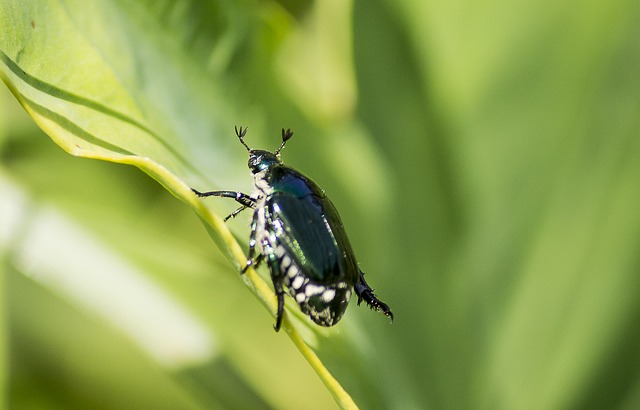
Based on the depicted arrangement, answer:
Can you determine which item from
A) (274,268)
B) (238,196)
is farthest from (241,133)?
(274,268)

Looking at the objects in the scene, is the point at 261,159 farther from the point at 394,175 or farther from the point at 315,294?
the point at 315,294

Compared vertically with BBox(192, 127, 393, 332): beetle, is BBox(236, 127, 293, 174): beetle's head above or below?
above

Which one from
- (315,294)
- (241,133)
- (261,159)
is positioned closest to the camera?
(315,294)

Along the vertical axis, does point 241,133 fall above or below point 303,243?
above

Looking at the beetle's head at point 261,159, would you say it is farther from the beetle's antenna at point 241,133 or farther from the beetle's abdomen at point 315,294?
the beetle's abdomen at point 315,294

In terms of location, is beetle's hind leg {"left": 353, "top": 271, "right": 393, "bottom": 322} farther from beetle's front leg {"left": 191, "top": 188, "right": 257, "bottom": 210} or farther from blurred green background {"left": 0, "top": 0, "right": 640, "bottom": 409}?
beetle's front leg {"left": 191, "top": 188, "right": 257, "bottom": 210}

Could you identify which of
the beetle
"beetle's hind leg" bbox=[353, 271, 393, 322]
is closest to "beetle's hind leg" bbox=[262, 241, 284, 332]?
the beetle

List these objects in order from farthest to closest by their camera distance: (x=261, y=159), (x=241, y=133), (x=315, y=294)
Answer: (x=261, y=159) → (x=241, y=133) → (x=315, y=294)
